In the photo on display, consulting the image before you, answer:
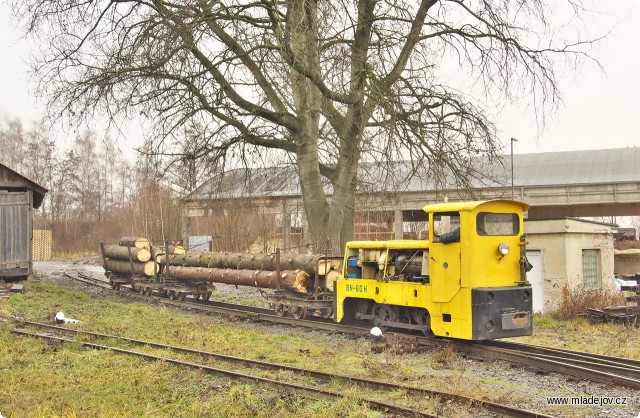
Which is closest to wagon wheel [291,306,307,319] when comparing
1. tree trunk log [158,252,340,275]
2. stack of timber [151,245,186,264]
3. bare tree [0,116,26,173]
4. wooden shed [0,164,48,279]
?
tree trunk log [158,252,340,275]

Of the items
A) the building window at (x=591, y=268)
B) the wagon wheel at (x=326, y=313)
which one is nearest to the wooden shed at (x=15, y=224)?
the wagon wheel at (x=326, y=313)

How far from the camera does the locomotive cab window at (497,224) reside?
10.8 meters

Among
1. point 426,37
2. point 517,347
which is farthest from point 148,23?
point 517,347

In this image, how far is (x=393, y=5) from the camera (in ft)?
52.1

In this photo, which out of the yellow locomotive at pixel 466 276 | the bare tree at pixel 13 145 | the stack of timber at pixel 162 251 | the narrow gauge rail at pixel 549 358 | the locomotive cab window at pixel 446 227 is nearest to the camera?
the narrow gauge rail at pixel 549 358

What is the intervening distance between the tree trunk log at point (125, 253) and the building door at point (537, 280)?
12.7 m

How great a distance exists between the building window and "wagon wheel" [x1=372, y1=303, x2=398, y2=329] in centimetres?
873

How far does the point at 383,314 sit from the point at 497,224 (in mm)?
3066

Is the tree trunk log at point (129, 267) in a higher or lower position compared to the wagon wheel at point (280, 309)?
higher

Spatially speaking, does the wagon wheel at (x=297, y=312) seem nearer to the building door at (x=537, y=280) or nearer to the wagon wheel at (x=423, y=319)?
the wagon wheel at (x=423, y=319)

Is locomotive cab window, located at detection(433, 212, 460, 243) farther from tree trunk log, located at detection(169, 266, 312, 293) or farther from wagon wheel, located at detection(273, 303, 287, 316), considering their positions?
wagon wheel, located at detection(273, 303, 287, 316)

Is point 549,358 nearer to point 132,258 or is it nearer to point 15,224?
point 132,258

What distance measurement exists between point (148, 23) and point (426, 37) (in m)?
7.16

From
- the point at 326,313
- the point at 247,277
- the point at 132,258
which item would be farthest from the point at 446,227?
the point at 132,258
